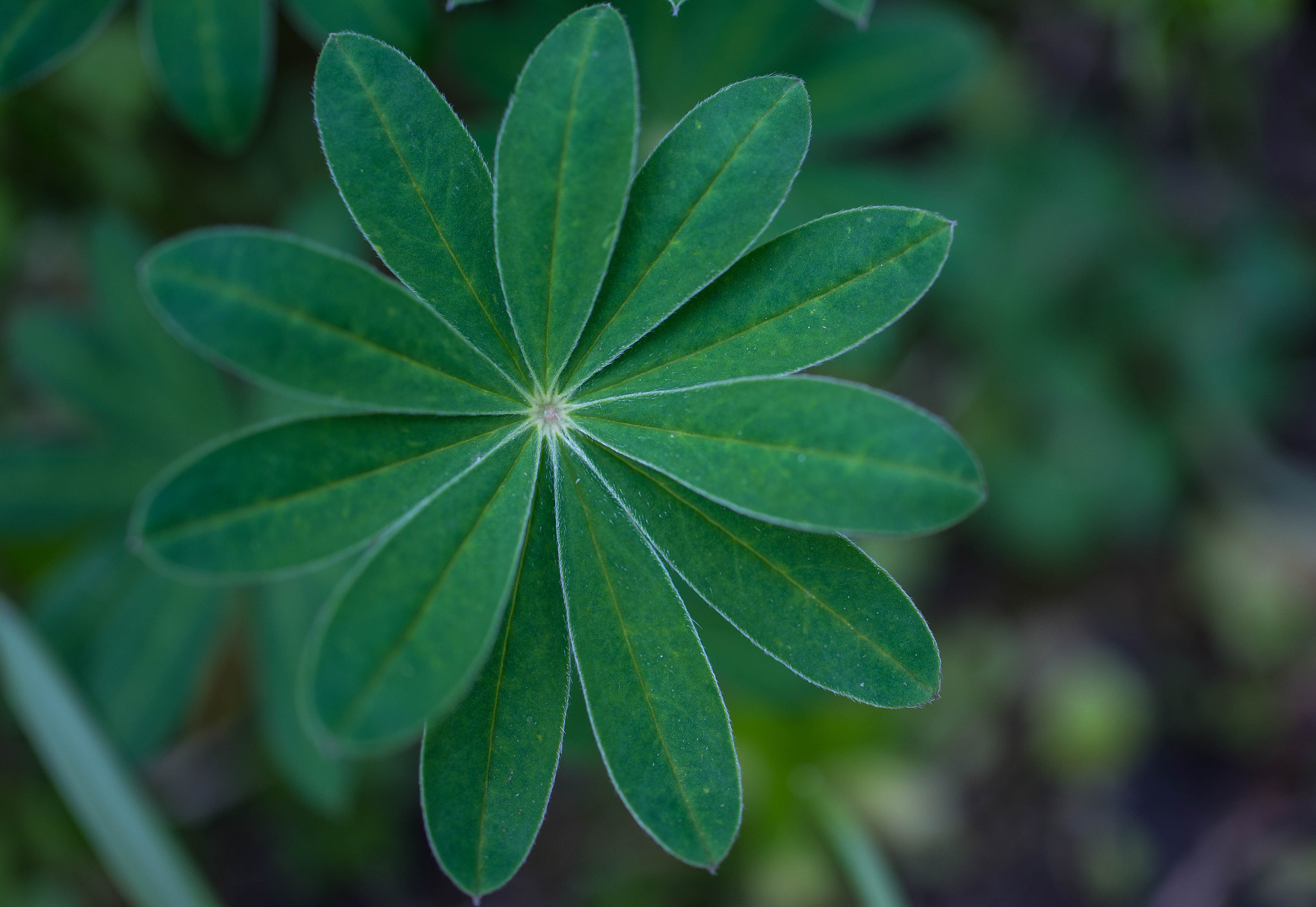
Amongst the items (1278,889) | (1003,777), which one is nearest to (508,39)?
(1003,777)

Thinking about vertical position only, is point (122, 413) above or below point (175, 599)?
above

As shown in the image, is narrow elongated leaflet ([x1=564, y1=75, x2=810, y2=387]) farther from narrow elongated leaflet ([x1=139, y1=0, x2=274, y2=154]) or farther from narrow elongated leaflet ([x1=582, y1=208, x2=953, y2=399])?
narrow elongated leaflet ([x1=139, y1=0, x2=274, y2=154])

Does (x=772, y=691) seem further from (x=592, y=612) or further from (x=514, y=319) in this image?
(x=514, y=319)

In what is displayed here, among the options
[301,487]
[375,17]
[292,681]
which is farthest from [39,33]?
[292,681]

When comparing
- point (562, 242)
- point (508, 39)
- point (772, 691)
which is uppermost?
point (508, 39)

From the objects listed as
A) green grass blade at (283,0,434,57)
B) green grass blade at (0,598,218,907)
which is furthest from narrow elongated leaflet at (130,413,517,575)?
green grass blade at (0,598,218,907)

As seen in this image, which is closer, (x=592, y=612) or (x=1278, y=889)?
(x=592, y=612)

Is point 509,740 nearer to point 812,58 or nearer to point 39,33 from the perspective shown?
point 39,33

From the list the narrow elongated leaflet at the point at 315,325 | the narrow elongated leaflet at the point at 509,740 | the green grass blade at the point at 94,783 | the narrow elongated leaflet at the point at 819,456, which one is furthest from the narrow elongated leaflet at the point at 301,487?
the green grass blade at the point at 94,783
